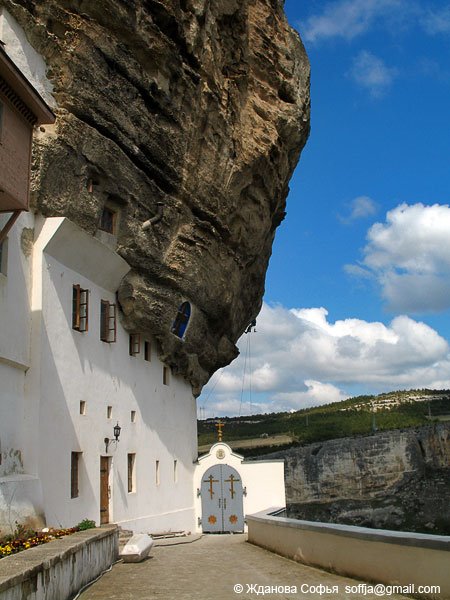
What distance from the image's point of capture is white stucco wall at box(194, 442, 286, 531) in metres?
26.6

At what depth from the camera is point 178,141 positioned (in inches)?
876

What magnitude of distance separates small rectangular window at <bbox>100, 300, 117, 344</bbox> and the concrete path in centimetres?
727

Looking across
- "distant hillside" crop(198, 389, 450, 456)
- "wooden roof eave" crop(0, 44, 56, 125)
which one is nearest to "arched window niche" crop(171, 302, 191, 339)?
"wooden roof eave" crop(0, 44, 56, 125)

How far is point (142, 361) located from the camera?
23.5m

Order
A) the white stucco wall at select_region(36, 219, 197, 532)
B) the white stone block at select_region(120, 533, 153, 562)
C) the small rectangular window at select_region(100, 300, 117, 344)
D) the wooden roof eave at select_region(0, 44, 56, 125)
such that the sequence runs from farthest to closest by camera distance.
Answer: the small rectangular window at select_region(100, 300, 117, 344)
the white stucco wall at select_region(36, 219, 197, 532)
the white stone block at select_region(120, 533, 153, 562)
the wooden roof eave at select_region(0, 44, 56, 125)

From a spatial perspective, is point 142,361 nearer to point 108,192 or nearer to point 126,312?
point 126,312

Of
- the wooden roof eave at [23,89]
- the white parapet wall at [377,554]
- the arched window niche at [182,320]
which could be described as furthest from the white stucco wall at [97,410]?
the white parapet wall at [377,554]

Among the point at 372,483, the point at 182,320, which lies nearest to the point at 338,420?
the point at 372,483

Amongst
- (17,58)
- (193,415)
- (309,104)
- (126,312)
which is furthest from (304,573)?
(309,104)

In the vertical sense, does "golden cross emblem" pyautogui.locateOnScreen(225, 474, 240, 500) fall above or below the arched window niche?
below

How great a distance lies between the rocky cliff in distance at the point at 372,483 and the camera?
112 feet

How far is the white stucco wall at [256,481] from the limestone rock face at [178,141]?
3767 millimetres

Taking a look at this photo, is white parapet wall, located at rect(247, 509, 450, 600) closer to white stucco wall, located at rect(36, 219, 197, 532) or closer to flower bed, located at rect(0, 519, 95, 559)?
flower bed, located at rect(0, 519, 95, 559)

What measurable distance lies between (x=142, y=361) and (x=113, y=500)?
5.06 m
